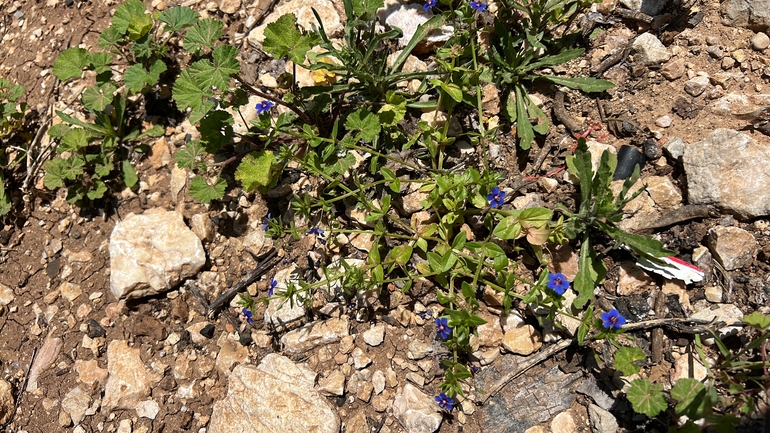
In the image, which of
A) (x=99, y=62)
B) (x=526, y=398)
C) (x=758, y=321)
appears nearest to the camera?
(x=758, y=321)

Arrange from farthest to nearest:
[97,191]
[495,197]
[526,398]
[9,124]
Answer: [9,124] → [97,191] → [495,197] → [526,398]

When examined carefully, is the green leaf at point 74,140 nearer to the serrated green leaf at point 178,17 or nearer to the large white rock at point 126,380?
the serrated green leaf at point 178,17

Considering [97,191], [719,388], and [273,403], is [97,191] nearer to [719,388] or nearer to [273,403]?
[273,403]

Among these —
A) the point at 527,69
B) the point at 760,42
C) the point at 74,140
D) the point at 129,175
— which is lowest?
the point at 129,175

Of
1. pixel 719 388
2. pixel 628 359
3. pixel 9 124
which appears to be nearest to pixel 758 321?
pixel 719 388

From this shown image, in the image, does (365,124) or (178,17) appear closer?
(365,124)

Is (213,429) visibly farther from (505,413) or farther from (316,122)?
(316,122)

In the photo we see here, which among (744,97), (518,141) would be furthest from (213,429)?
(744,97)
